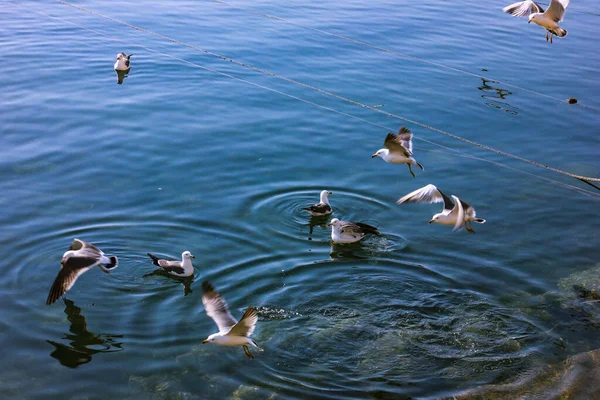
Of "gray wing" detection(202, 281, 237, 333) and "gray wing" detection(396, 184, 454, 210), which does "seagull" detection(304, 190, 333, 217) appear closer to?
"gray wing" detection(396, 184, 454, 210)

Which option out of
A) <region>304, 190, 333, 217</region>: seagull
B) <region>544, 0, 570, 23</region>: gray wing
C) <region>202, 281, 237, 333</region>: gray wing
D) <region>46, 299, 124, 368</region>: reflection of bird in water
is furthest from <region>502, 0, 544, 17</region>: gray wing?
<region>46, 299, 124, 368</region>: reflection of bird in water

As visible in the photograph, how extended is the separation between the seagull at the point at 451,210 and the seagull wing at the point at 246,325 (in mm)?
3967

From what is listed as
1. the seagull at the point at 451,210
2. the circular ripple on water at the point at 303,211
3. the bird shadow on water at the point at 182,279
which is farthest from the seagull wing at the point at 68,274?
the seagull at the point at 451,210

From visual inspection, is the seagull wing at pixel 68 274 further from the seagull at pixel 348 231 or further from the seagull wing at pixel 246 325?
the seagull at pixel 348 231

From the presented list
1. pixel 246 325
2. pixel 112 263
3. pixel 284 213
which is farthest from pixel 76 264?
pixel 284 213

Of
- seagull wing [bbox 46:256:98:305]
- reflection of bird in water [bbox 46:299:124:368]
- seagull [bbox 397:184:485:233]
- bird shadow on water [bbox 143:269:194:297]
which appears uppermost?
seagull [bbox 397:184:485:233]

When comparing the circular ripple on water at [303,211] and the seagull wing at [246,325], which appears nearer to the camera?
the seagull wing at [246,325]

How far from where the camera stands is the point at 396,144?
12445mm

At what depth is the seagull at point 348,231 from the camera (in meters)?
11.9

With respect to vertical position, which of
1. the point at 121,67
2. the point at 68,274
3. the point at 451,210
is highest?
the point at 121,67

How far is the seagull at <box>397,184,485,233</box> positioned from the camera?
36.9 ft

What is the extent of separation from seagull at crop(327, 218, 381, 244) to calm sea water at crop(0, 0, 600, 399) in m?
0.19

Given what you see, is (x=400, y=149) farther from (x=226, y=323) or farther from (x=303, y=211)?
(x=226, y=323)

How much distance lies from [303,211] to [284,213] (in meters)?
0.36
